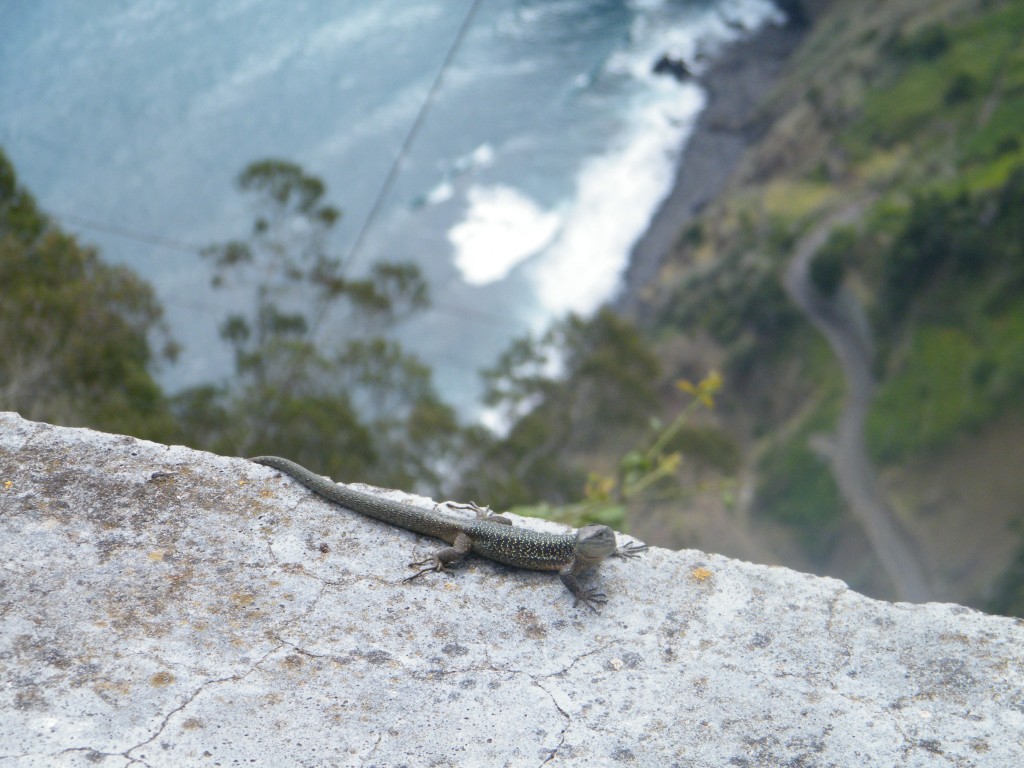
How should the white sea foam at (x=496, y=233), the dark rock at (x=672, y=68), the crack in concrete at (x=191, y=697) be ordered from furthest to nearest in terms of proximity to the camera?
the dark rock at (x=672, y=68) < the white sea foam at (x=496, y=233) < the crack in concrete at (x=191, y=697)

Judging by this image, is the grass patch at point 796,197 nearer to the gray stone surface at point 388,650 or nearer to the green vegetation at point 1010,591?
the green vegetation at point 1010,591

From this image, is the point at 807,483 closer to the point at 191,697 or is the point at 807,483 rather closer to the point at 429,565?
the point at 429,565

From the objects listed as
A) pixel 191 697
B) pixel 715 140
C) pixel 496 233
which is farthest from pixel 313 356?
pixel 715 140

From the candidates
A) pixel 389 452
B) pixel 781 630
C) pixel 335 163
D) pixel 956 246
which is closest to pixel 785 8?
pixel 956 246

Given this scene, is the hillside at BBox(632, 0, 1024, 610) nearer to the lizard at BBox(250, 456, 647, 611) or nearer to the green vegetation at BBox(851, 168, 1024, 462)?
the green vegetation at BBox(851, 168, 1024, 462)

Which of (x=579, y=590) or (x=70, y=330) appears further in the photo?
(x=70, y=330)

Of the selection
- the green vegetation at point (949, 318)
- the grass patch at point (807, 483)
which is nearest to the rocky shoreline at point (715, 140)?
the grass patch at point (807, 483)
